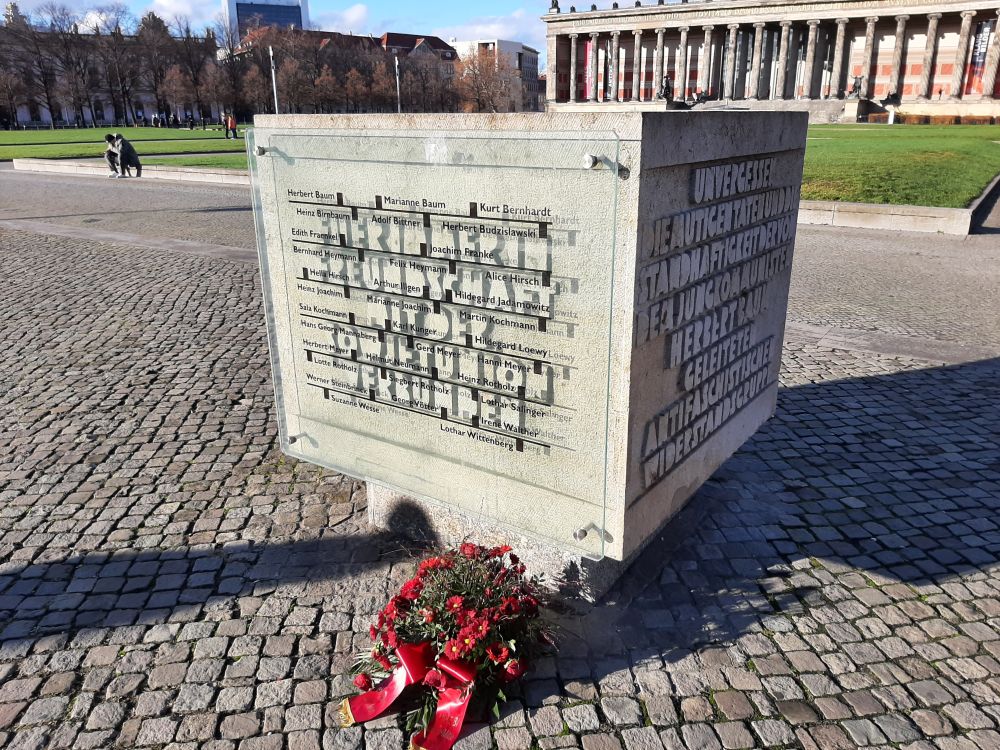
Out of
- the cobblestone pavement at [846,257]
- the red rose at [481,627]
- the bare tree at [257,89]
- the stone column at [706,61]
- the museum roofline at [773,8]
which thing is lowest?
Answer: the cobblestone pavement at [846,257]

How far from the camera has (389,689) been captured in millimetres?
3406

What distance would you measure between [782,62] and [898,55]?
32.3 ft

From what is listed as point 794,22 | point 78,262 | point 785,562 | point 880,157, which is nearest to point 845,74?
point 794,22

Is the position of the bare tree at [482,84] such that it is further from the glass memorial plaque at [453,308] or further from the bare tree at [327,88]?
the glass memorial plaque at [453,308]

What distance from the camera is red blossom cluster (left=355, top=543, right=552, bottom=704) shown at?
135 inches

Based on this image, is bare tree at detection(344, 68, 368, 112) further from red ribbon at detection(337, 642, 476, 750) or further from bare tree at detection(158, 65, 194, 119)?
red ribbon at detection(337, 642, 476, 750)

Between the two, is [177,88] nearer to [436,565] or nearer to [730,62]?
[730,62]

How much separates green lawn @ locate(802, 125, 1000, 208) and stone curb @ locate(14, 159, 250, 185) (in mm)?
17249

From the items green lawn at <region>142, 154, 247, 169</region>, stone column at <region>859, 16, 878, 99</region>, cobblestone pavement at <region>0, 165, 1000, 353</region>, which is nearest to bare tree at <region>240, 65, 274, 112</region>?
green lawn at <region>142, 154, 247, 169</region>

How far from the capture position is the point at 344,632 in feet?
12.9

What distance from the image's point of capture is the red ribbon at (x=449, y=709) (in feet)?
10.6

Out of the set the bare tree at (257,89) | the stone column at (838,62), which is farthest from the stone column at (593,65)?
the bare tree at (257,89)

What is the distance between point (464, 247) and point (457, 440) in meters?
1.00

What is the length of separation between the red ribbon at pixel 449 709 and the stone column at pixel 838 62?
79.7 m
